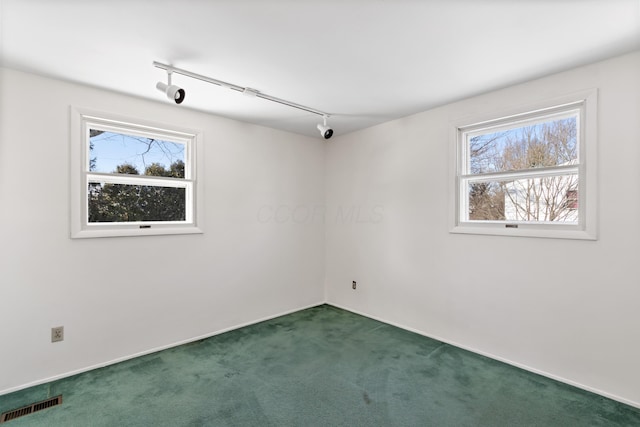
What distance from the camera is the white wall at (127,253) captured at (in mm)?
2373

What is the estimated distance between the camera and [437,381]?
246 cm

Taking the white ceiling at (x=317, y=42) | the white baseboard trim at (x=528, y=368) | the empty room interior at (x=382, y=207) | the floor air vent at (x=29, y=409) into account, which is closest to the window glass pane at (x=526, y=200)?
the empty room interior at (x=382, y=207)

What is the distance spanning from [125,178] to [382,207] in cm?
285

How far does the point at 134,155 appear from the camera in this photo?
3.03 m

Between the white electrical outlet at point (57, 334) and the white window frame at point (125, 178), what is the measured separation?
76cm

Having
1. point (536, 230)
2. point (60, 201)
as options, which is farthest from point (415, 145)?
point (60, 201)

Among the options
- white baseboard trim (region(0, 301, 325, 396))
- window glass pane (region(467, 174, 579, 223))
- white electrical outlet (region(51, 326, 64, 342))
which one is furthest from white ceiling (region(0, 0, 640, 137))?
white baseboard trim (region(0, 301, 325, 396))

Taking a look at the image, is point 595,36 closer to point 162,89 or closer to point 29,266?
point 162,89

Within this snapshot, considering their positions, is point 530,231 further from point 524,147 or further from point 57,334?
point 57,334

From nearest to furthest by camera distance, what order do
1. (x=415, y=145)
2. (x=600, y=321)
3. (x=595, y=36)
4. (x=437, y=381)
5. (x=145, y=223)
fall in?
(x=595, y=36) < (x=600, y=321) < (x=437, y=381) < (x=145, y=223) < (x=415, y=145)

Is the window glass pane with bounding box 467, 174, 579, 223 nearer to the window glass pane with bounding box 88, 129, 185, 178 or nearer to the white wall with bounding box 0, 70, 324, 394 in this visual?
the white wall with bounding box 0, 70, 324, 394

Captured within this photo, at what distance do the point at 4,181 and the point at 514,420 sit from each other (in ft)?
13.3

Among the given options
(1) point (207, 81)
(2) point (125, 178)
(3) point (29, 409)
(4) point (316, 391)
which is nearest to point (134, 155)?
(2) point (125, 178)

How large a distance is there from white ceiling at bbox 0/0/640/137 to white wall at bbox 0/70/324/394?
436mm
